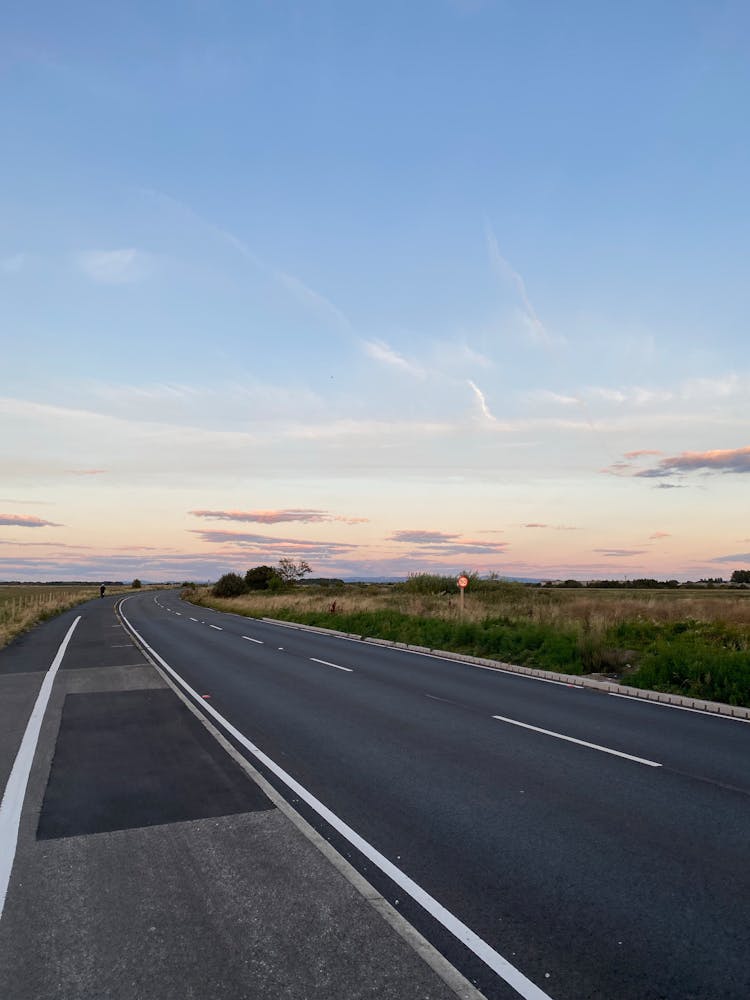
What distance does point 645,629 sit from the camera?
20375mm

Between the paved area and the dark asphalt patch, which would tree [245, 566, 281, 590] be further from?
the paved area

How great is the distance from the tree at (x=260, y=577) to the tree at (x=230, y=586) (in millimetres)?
855

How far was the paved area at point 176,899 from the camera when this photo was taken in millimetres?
3859

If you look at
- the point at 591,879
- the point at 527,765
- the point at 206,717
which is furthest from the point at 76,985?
the point at 206,717

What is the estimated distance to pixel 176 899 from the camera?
4840mm

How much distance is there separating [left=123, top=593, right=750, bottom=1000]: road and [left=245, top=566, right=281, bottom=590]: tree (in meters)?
64.1

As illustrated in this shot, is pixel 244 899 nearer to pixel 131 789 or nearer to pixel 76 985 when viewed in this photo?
pixel 76 985

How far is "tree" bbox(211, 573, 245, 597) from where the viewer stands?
75312 mm

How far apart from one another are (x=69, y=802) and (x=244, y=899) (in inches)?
124

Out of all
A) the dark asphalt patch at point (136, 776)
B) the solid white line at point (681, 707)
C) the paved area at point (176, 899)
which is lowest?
the solid white line at point (681, 707)

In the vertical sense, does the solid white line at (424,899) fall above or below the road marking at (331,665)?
above

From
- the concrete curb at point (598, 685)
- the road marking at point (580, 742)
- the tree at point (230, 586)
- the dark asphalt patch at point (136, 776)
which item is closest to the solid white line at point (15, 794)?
the dark asphalt patch at point (136, 776)

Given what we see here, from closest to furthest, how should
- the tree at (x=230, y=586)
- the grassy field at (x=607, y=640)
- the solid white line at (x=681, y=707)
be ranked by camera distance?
the solid white line at (x=681, y=707)
the grassy field at (x=607, y=640)
the tree at (x=230, y=586)

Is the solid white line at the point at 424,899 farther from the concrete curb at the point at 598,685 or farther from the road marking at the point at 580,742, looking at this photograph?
the concrete curb at the point at 598,685
